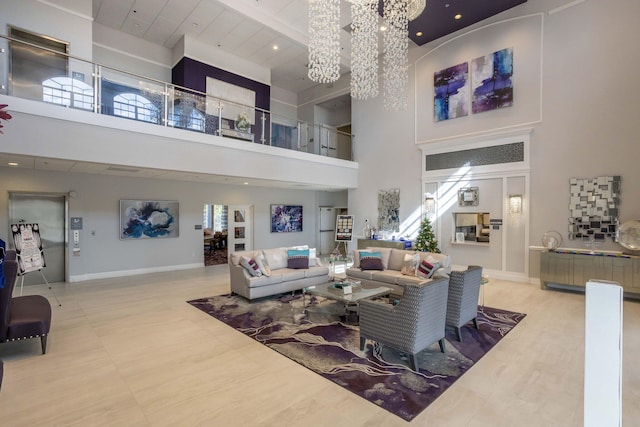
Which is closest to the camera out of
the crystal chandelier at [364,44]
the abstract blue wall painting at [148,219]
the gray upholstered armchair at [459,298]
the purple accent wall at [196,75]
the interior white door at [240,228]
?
the gray upholstered armchair at [459,298]

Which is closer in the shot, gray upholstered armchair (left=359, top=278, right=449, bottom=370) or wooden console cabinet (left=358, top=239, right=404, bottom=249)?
gray upholstered armchair (left=359, top=278, right=449, bottom=370)

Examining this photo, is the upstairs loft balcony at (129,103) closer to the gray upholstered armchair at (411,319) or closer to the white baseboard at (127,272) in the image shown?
the white baseboard at (127,272)

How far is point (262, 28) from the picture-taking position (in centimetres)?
911

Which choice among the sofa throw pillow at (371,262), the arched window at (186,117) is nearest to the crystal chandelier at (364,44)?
the arched window at (186,117)

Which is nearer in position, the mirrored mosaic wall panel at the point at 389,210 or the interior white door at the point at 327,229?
the mirrored mosaic wall panel at the point at 389,210

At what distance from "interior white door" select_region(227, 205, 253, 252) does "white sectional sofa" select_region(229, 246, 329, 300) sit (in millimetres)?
4233

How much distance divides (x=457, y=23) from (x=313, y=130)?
15.7 ft

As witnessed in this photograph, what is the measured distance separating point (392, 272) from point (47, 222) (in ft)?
27.0

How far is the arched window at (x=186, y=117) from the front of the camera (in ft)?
22.4

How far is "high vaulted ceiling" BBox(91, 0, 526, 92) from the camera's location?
7840 millimetres

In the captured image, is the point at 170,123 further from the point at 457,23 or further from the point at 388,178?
the point at 457,23

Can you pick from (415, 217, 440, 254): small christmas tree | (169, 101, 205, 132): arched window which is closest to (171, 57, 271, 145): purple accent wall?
(169, 101, 205, 132): arched window

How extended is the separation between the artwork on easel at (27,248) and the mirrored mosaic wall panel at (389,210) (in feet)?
28.5

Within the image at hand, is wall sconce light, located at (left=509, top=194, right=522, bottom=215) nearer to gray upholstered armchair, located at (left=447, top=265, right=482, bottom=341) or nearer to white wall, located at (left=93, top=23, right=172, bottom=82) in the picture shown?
gray upholstered armchair, located at (left=447, top=265, right=482, bottom=341)
